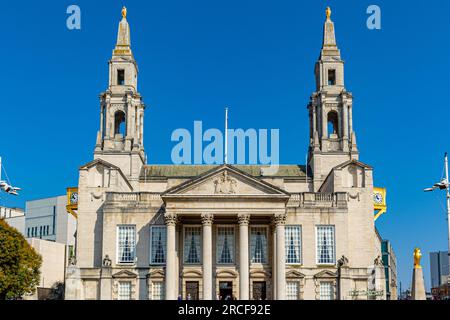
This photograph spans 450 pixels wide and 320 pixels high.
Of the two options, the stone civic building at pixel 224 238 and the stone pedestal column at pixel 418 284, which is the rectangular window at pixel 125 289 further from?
the stone pedestal column at pixel 418 284

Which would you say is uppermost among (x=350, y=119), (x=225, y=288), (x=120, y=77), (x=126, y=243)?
(x=120, y=77)

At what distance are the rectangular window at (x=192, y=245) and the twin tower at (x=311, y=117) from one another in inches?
547

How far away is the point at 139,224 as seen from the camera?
6253 cm

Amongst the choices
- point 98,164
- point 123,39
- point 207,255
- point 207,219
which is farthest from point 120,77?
point 207,255

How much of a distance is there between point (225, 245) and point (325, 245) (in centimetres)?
929

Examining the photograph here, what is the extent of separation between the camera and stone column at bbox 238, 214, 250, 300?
58250 millimetres

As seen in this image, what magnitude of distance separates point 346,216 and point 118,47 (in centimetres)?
3312

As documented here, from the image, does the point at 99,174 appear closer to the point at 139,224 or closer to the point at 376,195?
the point at 139,224

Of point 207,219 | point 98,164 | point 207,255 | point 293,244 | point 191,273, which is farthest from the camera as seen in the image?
point 98,164

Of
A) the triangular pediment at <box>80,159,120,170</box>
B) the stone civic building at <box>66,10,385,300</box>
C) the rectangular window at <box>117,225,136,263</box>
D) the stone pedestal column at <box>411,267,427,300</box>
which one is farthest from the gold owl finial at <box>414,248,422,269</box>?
the triangular pediment at <box>80,159,120,170</box>

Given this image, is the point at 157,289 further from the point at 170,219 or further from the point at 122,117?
the point at 122,117

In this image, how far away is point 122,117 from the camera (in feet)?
251

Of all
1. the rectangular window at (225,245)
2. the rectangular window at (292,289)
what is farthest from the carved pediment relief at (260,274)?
the rectangular window at (225,245)

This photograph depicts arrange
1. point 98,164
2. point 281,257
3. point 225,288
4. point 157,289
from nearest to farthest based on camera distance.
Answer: point 281,257, point 157,289, point 225,288, point 98,164
